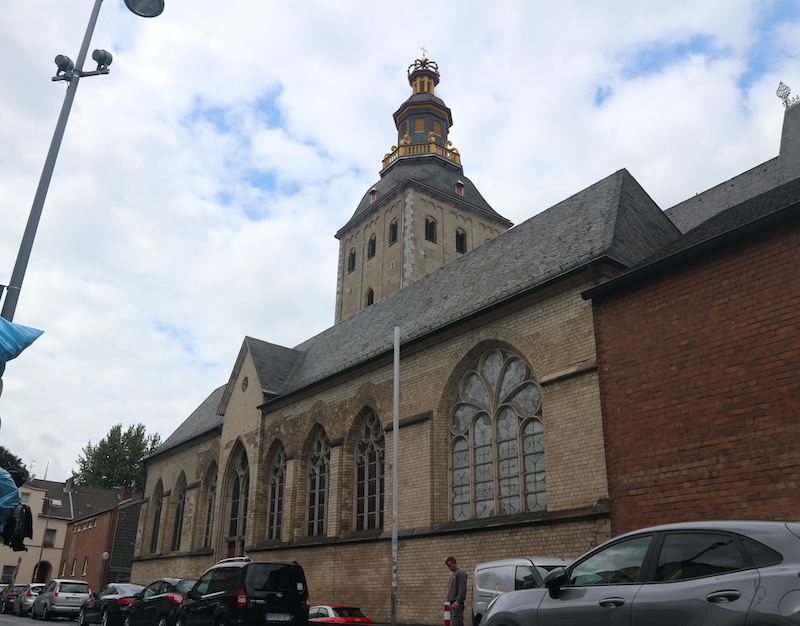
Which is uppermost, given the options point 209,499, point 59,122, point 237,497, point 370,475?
point 59,122

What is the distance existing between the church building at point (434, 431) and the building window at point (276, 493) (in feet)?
0.25

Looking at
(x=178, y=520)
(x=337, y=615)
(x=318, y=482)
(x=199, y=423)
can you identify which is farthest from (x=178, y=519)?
(x=337, y=615)

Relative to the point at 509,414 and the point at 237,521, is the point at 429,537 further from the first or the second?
the point at 237,521

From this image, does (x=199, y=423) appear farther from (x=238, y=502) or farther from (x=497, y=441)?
(x=497, y=441)

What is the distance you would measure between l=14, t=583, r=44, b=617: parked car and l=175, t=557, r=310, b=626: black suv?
17.4 meters

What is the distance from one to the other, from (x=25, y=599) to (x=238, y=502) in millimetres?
8769

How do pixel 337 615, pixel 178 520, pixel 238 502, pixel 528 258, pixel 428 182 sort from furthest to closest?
pixel 428 182, pixel 178 520, pixel 238 502, pixel 528 258, pixel 337 615

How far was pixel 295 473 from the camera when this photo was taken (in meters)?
26.1

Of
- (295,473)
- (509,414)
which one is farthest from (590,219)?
(295,473)

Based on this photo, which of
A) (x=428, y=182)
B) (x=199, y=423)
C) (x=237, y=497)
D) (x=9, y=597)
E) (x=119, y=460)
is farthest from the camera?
(x=119, y=460)

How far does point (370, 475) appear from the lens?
2306 cm

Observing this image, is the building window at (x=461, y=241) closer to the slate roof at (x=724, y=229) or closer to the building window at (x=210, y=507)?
the building window at (x=210, y=507)

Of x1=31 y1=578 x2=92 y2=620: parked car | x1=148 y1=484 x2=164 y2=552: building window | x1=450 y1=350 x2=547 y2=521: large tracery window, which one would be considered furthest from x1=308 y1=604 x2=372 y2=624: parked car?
x1=148 y1=484 x2=164 y2=552: building window

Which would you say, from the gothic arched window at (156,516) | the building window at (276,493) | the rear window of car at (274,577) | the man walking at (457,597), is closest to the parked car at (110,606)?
the building window at (276,493)
